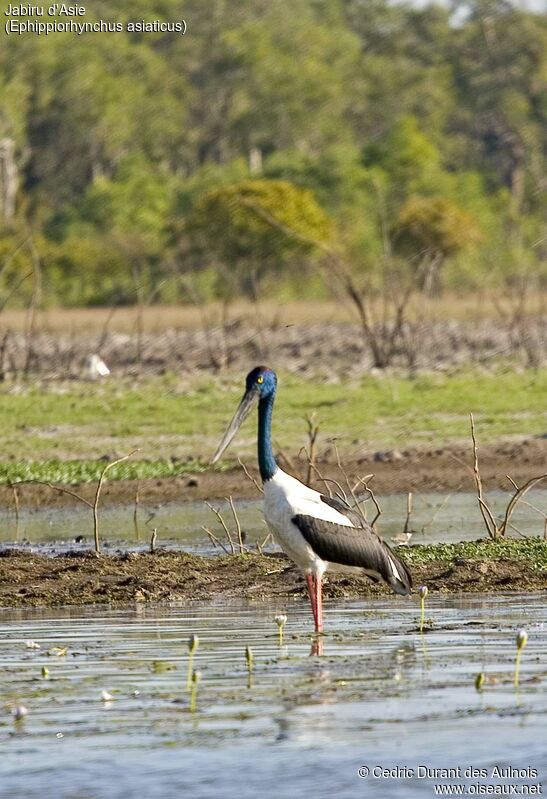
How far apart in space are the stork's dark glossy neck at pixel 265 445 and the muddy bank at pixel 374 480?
510 centimetres

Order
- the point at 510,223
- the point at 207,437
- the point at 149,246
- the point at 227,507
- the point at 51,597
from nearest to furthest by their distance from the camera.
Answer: the point at 51,597 → the point at 227,507 → the point at 207,437 → the point at 149,246 → the point at 510,223

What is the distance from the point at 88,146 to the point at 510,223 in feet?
59.0

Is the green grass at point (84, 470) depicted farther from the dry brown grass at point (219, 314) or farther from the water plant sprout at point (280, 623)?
the dry brown grass at point (219, 314)

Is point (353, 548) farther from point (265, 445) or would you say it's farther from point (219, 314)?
point (219, 314)

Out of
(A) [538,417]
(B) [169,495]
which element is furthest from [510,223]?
(B) [169,495]

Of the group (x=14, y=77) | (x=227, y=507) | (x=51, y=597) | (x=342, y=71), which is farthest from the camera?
→ (x=342, y=71)

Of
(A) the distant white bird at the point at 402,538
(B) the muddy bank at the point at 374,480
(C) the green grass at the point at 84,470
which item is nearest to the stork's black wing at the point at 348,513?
(A) the distant white bird at the point at 402,538

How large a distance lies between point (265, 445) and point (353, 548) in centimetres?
71

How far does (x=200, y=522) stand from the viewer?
13602 millimetres

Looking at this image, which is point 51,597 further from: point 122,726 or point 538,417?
point 538,417

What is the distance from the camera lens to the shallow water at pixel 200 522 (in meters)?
12.5

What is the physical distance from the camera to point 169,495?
15039 millimetres

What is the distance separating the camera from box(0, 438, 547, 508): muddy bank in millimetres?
15023

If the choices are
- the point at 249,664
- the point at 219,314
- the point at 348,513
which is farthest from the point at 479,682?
the point at 219,314
